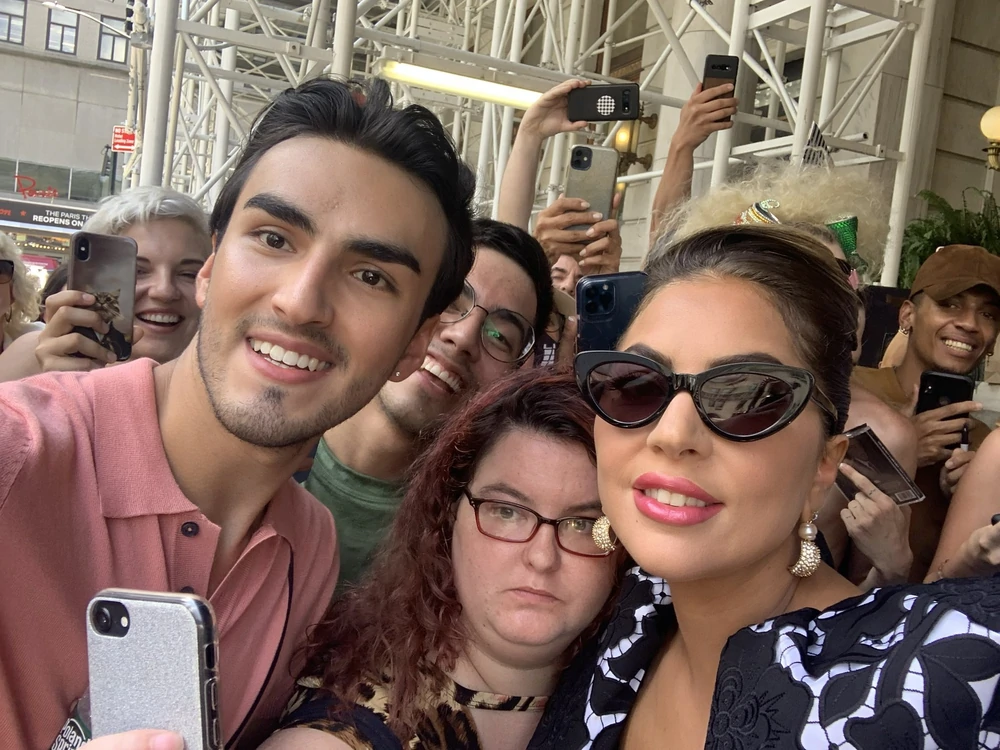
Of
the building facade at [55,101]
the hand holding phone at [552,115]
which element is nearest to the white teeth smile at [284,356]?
the hand holding phone at [552,115]

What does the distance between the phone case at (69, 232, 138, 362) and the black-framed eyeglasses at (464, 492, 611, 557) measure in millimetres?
1149

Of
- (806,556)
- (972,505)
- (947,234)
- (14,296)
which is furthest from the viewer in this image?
(947,234)

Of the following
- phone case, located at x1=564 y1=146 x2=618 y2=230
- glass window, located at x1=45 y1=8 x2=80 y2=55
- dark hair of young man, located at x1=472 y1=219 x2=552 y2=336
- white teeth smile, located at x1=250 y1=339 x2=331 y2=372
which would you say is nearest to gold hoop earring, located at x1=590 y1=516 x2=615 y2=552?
white teeth smile, located at x1=250 y1=339 x2=331 y2=372

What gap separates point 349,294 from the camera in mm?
1599

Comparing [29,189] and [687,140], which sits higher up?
[29,189]

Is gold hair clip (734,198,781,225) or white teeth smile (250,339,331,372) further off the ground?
gold hair clip (734,198,781,225)

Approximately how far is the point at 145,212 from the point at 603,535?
5.78 feet

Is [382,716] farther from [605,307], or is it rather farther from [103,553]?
[605,307]

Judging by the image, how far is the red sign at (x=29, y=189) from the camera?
92.5 feet

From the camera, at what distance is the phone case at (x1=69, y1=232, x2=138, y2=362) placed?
7.20 ft

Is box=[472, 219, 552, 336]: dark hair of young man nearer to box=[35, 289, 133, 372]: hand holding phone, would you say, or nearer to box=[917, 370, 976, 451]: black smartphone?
box=[35, 289, 133, 372]: hand holding phone

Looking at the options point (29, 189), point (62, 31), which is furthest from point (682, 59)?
point (62, 31)

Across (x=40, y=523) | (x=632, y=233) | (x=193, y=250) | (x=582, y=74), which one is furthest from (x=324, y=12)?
(x=632, y=233)

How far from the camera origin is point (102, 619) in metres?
1.02
